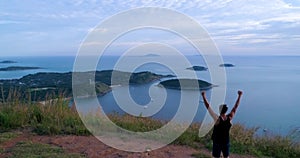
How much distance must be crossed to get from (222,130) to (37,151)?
8.77ft

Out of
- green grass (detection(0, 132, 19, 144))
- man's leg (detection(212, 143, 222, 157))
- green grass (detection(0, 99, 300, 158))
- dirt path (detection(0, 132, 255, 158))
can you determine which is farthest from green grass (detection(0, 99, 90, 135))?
man's leg (detection(212, 143, 222, 157))

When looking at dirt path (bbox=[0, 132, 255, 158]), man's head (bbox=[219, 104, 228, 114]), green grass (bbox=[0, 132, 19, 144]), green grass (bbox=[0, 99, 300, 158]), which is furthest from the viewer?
green grass (bbox=[0, 99, 300, 158])

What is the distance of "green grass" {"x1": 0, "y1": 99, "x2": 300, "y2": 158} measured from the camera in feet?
17.6

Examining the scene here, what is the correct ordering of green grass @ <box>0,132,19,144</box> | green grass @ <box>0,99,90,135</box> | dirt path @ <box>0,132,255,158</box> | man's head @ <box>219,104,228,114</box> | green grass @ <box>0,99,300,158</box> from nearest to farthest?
man's head @ <box>219,104,228,114</box> → dirt path @ <box>0,132,255,158</box> → green grass @ <box>0,132,19,144</box> → green grass @ <box>0,99,300,158</box> → green grass @ <box>0,99,90,135</box>

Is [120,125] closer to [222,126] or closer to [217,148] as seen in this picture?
[217,148]

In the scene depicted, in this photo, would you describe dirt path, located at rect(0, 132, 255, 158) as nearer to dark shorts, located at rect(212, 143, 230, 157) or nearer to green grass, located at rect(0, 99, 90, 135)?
green grass, located at rect(0, 99, 90, 135)

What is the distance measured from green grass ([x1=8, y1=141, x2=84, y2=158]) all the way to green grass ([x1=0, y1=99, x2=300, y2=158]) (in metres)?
0.80

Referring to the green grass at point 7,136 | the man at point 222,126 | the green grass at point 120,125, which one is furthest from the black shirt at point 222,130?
the green grass at point 7,136

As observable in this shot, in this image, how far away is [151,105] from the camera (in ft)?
23.4

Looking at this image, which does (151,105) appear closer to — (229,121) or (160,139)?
(160,139)

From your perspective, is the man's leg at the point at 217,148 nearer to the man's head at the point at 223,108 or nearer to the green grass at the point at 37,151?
the man's head at the point at 223,108

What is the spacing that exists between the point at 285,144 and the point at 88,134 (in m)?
3.55

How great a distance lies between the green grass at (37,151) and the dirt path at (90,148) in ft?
0.35

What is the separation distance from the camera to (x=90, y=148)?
4.82m
